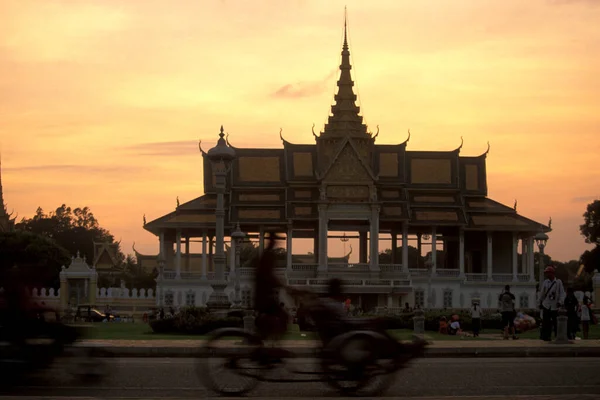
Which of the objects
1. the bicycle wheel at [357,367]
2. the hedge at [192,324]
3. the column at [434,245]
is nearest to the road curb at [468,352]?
the bicycle wheel at [357,367]

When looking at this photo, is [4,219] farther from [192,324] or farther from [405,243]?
[192,324]

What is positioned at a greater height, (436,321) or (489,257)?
(489,257)

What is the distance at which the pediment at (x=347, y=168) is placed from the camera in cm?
6662

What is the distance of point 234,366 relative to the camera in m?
12.2

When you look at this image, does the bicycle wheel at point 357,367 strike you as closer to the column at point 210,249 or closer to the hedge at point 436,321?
the hedge at point 436,321

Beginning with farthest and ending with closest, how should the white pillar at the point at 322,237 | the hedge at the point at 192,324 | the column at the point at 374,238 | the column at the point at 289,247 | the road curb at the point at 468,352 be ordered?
the column at the point at 289,247 < the white pillar at the point at 322,237 < the column at the point at 374,238 < the hedge at the point at 192,324 < the road curb at the point at 468,352

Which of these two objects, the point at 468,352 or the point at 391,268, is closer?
the point at 468,352

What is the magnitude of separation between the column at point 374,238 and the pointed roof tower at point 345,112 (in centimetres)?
502

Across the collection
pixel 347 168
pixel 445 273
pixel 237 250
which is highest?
pixel 347 168

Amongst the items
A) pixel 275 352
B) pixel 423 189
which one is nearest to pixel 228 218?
pixel 423 189

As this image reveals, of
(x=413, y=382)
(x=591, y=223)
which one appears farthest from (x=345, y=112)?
(x=413, y=382)

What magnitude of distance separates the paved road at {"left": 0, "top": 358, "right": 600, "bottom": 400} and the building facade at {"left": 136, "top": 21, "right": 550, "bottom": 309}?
45.6 metres

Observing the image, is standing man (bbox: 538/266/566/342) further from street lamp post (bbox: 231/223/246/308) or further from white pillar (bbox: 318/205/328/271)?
white pillar (bbox: 318/205/328/271)

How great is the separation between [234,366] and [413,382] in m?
2.86
